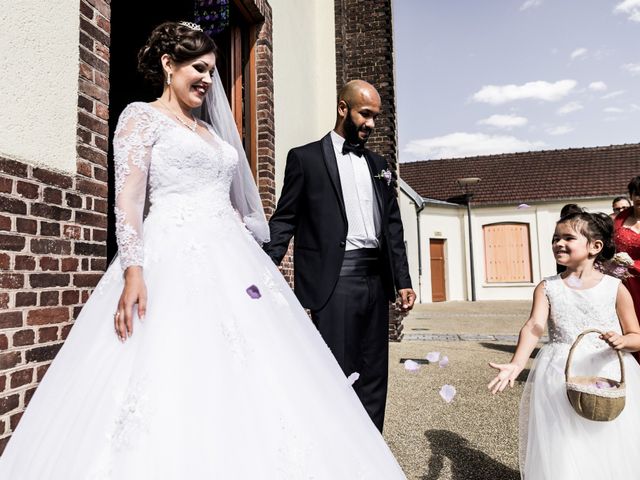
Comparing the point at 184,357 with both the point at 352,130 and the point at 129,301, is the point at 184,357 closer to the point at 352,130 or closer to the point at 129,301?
the point at 129,301

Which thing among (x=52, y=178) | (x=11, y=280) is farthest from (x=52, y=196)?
(x=11, y=280)

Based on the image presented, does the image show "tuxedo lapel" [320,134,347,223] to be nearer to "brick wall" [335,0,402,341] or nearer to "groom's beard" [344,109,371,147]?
"groom's beard" [344,109,371,147]

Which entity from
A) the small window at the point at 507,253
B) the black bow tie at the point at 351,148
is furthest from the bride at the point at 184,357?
the small window at the point at 507,253

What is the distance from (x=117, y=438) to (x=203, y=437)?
0.93 feet

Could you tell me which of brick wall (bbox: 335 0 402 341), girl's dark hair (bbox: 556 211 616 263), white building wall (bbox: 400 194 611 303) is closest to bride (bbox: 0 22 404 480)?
girl's dark hair (bbox: 556 211 616 263)

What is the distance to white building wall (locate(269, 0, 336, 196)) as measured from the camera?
5805 millimetres

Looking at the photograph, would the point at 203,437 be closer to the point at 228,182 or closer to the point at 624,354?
the point at 228,182

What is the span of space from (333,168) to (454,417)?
108 inches

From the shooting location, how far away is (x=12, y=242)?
225cm

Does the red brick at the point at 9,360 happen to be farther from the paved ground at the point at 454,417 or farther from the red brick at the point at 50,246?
the paved ground at the point at 454,417

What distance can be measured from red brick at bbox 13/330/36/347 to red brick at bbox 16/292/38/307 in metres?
0.13

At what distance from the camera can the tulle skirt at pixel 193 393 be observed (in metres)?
1.64

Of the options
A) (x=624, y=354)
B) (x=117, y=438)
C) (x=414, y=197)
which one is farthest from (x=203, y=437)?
(x=414, y=197)

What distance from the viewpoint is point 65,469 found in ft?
5.30
